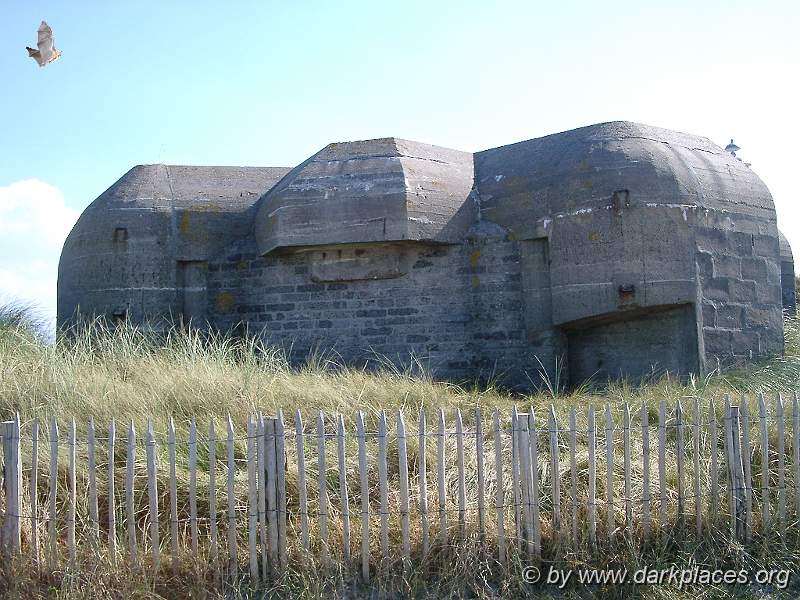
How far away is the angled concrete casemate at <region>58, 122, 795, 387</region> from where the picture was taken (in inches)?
401

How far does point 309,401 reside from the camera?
747 cm

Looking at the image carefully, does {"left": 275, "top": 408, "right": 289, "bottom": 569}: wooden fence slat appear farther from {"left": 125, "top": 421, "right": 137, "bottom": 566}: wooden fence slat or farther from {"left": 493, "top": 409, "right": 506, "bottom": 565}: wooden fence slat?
{"left": 493, "top": 409, "right": 506, "bottom": 565}: wooden fence slat

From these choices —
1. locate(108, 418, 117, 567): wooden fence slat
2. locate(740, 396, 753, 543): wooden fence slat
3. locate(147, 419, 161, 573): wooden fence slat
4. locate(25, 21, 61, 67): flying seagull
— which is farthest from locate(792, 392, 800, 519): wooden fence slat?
locate(25, 21, 61, 67): flying seagull

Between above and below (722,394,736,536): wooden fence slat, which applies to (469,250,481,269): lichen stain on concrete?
above

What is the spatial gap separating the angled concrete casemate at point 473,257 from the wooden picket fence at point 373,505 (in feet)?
14.8

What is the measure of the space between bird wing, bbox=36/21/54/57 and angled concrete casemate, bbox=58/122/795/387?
387cm

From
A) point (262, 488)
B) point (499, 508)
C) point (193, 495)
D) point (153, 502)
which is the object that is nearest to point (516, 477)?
point (499, 508)

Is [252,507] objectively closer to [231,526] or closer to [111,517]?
[231,526]

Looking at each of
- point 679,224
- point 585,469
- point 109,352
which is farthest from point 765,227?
point 109,352

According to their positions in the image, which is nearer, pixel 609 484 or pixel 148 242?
pixel 609 484

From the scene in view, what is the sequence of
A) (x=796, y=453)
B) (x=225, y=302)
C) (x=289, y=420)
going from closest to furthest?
(x=796, y=453) → (x=289, y=420) → (x=225, y=302)

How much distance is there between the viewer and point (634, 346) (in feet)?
34.1

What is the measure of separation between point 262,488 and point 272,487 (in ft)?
0.20

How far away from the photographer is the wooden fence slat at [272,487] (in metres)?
5.11
